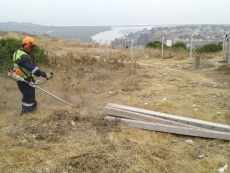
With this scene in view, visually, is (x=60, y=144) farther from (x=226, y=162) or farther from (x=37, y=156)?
(x=226, y=162)

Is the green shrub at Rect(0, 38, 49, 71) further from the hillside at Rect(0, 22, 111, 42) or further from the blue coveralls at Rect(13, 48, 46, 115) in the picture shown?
the hillside at Rect(0, 22, 111, 42)

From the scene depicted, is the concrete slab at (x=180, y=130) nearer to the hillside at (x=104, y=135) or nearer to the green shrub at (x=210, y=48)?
the hillside at (x=104, y=135)

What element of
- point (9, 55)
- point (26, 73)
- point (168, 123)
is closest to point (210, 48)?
point (9, 55)

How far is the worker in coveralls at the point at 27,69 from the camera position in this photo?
4.92 meters

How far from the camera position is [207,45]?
20.8 meters

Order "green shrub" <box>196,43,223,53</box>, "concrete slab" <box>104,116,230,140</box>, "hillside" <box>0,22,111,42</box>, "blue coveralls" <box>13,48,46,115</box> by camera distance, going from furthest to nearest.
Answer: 1. "hillside" <box>0,22,111,42</box>
2. "green shrub" <box>196,43,223,53</box>
3. "blue coveralls" <box>13,48,46,115</box>
4. "concrete slab" <box>104,116,230,140</box>

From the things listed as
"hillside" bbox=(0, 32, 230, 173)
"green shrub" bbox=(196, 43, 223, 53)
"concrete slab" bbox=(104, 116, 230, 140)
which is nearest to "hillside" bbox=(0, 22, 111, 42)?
"green shrub" bbox=(196, 43, 223, 53)

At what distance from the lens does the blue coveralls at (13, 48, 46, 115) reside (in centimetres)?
491

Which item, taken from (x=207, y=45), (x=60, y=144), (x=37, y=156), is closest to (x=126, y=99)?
(x=60, y=144)

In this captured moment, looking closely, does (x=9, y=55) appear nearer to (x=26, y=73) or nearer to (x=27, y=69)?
(x=26, y=73)

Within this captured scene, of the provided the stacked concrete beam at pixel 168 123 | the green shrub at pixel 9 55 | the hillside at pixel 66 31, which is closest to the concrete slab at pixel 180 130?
the stacked concrete beam at pixel 168 123

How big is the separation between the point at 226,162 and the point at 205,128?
3.03 feet

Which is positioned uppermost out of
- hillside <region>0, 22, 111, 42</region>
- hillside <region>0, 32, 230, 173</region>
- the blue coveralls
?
hillside <region>0, 22, 111, 42</region>

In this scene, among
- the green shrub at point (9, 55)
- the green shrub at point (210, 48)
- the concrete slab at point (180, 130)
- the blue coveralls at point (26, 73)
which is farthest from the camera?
the green shrub at point (210, 48)
